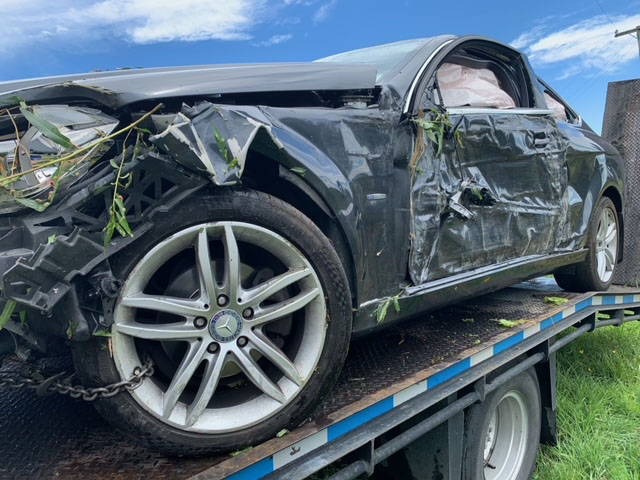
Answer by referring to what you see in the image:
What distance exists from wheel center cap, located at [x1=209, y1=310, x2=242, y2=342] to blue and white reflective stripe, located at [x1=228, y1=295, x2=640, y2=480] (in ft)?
1.27

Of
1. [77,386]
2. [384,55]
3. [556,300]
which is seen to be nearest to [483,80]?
[384,55]

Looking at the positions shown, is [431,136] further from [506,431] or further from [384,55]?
[506,431]

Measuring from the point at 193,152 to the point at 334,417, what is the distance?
1.02 m

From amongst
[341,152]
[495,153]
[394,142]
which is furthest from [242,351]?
[495,153]

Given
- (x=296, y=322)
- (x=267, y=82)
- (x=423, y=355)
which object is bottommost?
(x=423, y=355)

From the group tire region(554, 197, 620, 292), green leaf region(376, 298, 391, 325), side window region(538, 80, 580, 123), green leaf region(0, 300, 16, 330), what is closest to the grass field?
tire region(554, 197, 620, 292)

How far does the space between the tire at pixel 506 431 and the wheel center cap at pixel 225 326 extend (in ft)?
4.94

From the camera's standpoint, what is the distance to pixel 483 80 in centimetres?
316

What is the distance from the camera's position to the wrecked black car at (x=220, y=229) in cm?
144

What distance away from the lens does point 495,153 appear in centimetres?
280

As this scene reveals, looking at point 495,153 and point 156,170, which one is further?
point 495,153

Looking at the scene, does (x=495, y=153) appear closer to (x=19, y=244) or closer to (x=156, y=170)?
(x=156, y=170)

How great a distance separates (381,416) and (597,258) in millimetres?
2836

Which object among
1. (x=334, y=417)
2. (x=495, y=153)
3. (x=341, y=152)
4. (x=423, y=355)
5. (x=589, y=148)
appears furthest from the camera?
(x=589, y=148)
